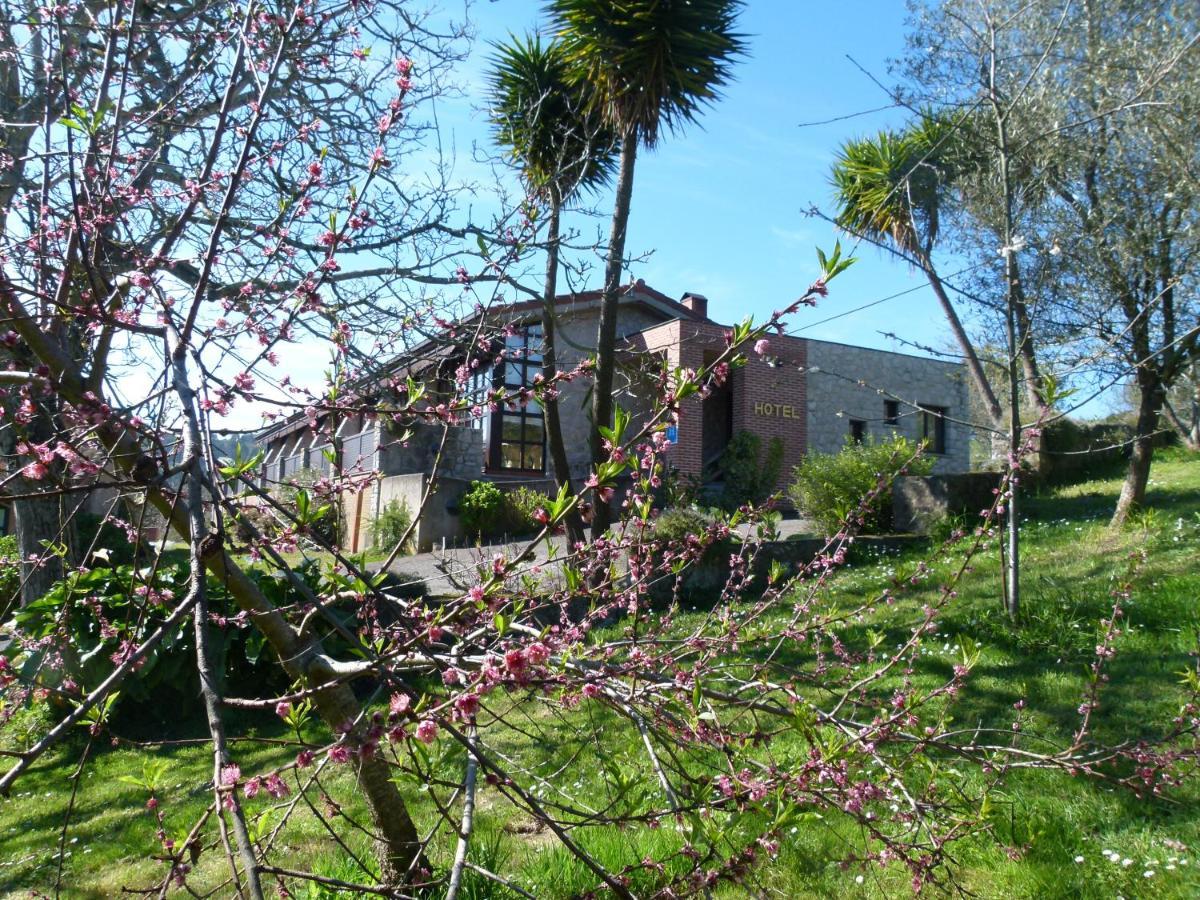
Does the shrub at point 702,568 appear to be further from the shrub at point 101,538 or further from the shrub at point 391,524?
the shrub at point 391,524

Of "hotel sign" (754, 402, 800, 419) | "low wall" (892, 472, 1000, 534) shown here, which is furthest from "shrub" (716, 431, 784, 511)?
"low wall" (892, 472, 1000, 534)

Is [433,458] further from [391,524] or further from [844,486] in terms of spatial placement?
[844,486]

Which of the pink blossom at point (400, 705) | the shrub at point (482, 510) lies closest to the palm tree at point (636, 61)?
the pink blossom at point (400, 705)

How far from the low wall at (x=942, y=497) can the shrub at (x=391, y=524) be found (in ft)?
32.3

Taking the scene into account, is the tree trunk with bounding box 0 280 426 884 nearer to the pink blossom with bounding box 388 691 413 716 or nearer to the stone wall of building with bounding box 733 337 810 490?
the pink blossom with bounding box 388 691 413 716

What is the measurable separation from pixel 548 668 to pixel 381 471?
180 centimetres

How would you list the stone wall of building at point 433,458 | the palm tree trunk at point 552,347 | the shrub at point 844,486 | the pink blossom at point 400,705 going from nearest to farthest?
1. the pink blossom at point 400,705
2. the palm tree trunk at point 552,347
3. the shrub at point 844,486
4. the stone wall of building at point 433,458

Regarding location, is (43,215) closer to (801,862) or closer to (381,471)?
(381,471)

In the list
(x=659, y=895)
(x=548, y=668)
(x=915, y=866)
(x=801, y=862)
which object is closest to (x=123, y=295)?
(x=548, y=668)

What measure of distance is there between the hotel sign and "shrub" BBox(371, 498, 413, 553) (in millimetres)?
8757

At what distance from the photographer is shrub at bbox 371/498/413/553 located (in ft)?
57.2

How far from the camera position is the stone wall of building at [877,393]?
73.5ft

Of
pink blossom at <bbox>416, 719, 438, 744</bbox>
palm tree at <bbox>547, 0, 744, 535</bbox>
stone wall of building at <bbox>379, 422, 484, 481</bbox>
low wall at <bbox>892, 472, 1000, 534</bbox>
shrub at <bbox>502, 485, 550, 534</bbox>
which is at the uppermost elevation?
palm tree at <bbox>547, 0, 744, 535</bbox>

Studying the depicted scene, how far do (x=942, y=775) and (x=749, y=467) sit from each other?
16.9 m
